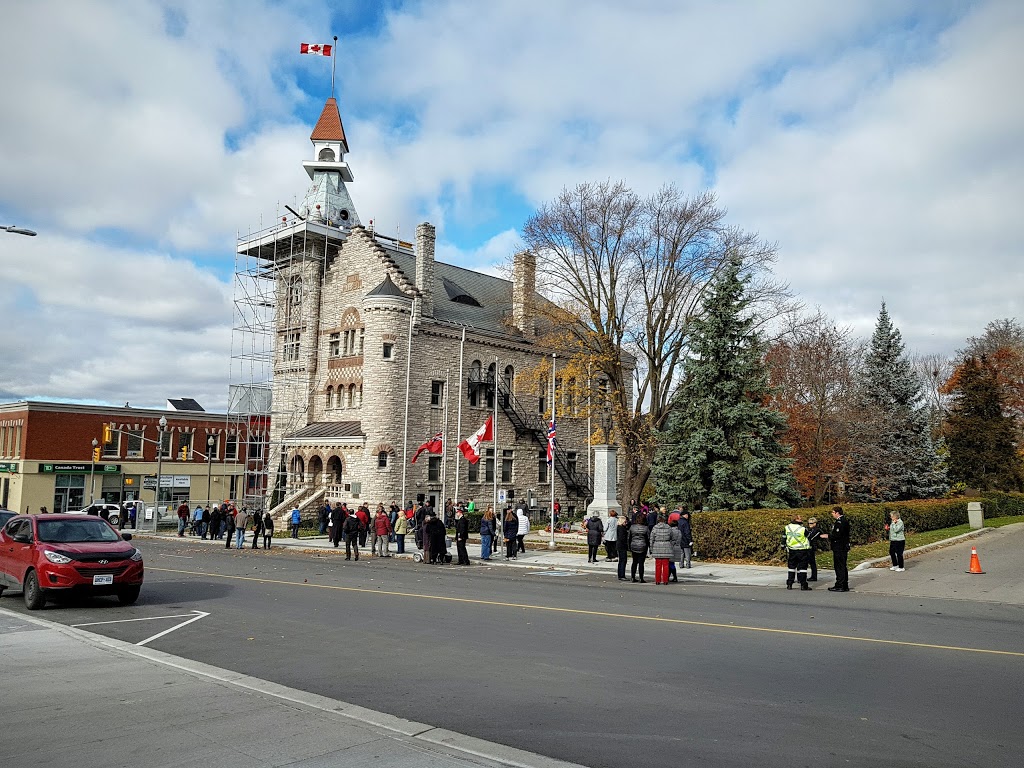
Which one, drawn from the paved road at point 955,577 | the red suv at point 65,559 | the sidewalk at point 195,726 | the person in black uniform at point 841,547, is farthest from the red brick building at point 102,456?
the sidewalk at point 195,726

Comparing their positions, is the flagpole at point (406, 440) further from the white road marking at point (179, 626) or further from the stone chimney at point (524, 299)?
the white road marking at point (179, 626)

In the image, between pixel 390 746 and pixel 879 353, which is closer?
pixel 390 746

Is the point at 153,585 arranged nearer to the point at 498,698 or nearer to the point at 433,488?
the point at 498,698

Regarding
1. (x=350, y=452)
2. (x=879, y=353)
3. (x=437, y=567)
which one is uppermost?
(x=879, y=353)

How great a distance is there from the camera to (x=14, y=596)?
1533cm

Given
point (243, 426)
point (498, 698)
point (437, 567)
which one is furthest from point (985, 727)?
point (243, 426)

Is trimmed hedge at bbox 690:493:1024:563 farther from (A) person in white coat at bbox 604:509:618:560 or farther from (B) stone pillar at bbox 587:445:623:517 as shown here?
(B) stone pillar at bbox 587:445:623:517

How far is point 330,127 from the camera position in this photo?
52406 millimetres

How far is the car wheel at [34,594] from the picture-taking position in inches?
517

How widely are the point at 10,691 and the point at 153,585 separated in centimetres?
1030

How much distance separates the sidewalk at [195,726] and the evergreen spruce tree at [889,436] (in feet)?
104

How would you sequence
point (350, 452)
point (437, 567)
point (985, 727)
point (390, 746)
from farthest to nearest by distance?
point (350, 452)
point (437, 567)
point (985, 727)
point (390, 746)

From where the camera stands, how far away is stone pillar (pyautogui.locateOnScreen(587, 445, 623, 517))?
29.7 metres

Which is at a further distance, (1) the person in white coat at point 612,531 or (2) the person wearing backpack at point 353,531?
(2) the person wearing backpack at point 353,531
